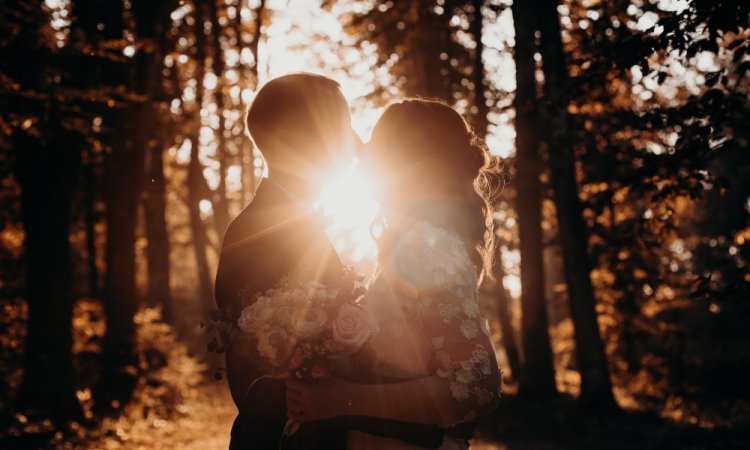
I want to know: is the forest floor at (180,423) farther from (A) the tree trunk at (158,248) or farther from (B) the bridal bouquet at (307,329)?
(B) the bridal bouquet at (307,329)

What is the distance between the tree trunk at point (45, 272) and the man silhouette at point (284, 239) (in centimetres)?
880

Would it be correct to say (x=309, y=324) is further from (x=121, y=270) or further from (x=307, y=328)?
(x=121, y=270)

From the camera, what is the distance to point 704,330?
21.0 m

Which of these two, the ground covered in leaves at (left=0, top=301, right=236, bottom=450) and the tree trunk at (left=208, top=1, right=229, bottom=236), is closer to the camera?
the ground covered in leaves at (left=0, top=301, right=236, bottom=450)

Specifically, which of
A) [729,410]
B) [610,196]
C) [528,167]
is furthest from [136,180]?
[729,410]

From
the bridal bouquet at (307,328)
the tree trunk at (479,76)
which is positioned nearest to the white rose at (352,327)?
the bridal bouquet at (307,328)

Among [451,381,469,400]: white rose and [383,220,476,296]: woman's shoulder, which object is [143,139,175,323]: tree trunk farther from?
[451,381,469,400]: white rose

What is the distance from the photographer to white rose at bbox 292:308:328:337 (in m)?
2.53

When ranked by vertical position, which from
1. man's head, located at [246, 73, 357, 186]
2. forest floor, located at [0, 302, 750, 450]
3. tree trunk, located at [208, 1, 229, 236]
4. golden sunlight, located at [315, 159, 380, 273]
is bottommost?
forest floor, located at [0, 302, 750, 450]

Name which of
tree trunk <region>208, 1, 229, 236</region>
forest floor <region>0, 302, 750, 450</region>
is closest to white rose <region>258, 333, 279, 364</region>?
forest floor <region>0, 302, 750, 450</region>

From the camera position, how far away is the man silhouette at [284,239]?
2762 millimetres

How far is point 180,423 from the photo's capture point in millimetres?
13859

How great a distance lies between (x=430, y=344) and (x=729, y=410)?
1464 centimetres

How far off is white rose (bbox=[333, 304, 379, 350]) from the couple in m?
0.15
